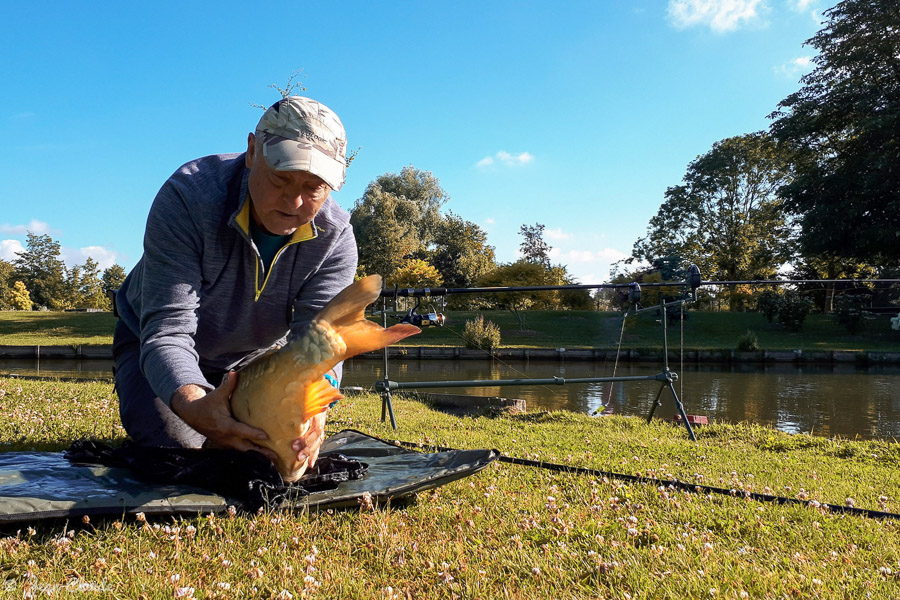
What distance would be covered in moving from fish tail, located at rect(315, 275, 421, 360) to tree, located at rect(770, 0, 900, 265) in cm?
2948

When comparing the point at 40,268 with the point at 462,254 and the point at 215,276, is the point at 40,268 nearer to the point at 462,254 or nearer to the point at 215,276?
the point at 462,254

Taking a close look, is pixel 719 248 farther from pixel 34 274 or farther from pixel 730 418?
pixel 34 274

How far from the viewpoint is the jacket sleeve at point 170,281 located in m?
2.48

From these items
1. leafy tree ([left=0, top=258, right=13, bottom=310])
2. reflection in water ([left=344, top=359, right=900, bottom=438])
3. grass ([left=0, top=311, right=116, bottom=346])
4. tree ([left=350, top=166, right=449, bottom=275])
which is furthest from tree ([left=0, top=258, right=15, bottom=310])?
reflection in water ([left=344, top=359, right=900, bottom=438])

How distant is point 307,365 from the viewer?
7.24ft

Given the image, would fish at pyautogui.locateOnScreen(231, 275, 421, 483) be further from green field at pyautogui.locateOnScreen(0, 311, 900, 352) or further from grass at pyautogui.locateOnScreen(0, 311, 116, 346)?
grass at pyautogui.locateOnScreen(0, 311, 116, 346)

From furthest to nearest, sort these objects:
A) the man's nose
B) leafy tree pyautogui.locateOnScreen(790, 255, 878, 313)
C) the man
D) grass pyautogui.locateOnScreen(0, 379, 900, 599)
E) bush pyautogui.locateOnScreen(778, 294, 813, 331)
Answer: leafy tree pyautogui.locateOnScreen(790, 255, 878, 313) → bush pyautogui.locateOnScreen(778, 294, 813, 331) → the man's nose → the man → grass pyautogui.locateOnScreen(0, 379, 900, 599)

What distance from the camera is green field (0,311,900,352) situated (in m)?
Result: 27.0

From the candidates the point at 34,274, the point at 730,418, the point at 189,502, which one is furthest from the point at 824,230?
the point at 34,274

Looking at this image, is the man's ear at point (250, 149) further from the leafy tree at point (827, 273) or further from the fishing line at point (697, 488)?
the leafy tree at point (827, 273)

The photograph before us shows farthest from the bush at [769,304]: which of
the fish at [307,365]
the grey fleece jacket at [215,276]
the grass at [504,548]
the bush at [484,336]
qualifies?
the fish at [307,365]

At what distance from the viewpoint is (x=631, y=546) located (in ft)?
7.20

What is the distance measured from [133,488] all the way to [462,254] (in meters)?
43.7

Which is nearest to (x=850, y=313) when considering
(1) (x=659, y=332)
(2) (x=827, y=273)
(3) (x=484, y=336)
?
(2) (x=827, y=273)
